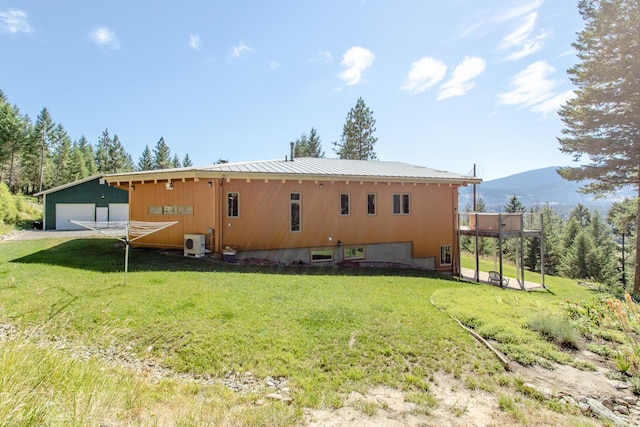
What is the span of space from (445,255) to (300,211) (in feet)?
24.2

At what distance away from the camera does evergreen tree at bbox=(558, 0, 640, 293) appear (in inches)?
508

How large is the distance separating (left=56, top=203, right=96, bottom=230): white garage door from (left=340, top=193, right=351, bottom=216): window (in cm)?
2088

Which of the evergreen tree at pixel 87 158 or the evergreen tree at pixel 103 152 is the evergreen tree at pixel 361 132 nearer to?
the evergreen tree at pixel 87 158

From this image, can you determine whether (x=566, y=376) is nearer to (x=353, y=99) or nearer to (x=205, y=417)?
(x=205, y=417)

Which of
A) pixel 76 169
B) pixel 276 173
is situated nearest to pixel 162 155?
pixel 76 169

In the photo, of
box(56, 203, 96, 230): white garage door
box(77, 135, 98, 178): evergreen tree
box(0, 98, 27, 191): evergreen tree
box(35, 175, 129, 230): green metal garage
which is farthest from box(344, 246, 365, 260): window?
box(77, 135, 98, 178): evergreen tree

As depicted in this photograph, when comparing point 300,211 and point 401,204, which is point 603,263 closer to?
point 401,204

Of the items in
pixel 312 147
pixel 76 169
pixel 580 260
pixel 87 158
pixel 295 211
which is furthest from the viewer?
pixel 87 158

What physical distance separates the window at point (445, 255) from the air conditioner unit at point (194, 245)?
34.1 ft

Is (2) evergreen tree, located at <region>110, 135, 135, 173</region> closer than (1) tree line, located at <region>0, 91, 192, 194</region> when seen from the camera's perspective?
No

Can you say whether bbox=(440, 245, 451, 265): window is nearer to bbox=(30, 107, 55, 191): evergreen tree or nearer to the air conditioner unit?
the air conditioner unit

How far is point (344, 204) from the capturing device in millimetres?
12633

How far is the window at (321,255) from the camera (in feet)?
40.0

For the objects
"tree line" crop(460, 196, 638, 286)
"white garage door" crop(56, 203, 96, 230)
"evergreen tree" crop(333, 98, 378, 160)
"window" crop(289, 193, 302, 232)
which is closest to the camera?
"window" crop(289, 193, 302, 232)
